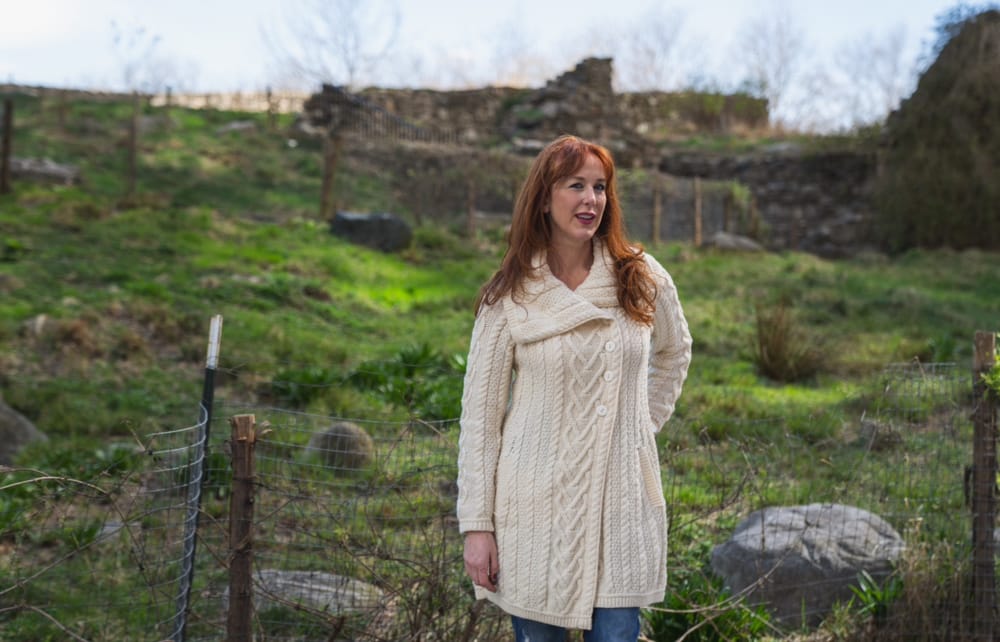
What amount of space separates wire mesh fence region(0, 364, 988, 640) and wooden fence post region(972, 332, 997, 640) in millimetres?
75

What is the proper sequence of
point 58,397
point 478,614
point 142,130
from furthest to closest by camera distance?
point 142,130, point 58,397, point 478,614

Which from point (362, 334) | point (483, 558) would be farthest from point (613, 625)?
point (362, 334)

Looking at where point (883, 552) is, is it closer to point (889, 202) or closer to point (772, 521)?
point (772, 521)

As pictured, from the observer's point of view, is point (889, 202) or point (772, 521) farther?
point (889, 202)

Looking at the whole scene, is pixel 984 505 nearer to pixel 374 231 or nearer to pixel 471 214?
pixel 374 231

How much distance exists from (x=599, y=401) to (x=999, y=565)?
266 cm

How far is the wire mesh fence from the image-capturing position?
143 inches

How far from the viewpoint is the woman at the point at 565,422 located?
2.60 m

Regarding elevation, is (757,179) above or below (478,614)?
above

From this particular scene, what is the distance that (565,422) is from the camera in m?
2.67

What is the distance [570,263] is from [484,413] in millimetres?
486

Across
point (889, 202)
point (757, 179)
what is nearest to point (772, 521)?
point (889, 202)

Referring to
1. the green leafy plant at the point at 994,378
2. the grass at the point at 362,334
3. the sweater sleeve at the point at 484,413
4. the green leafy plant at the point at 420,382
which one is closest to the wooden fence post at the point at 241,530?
the grass at the point at 362,334

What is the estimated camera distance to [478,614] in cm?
352
